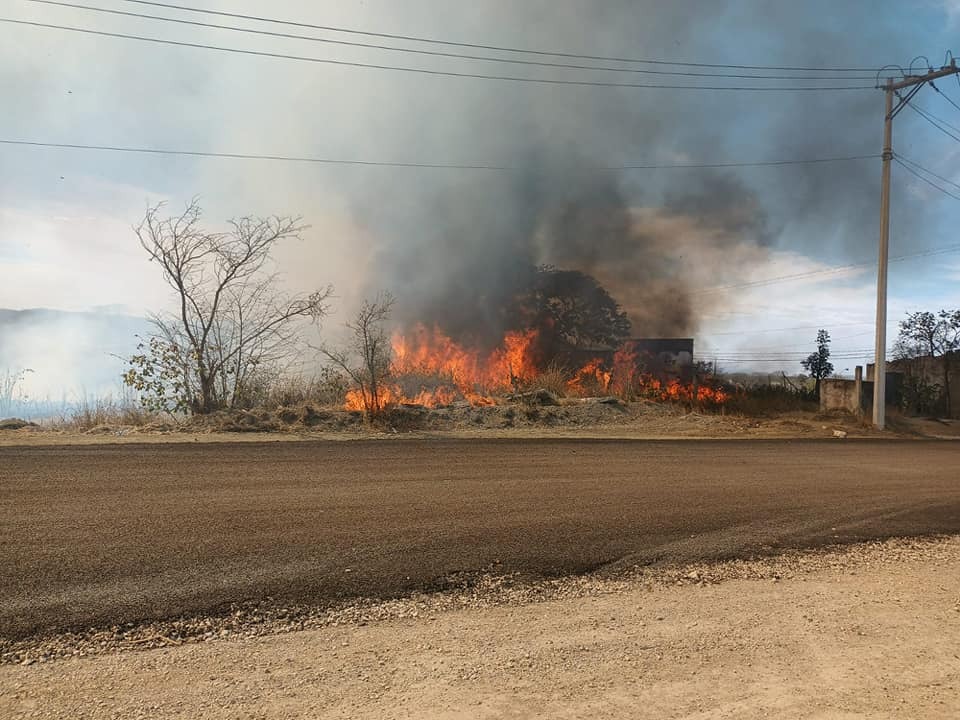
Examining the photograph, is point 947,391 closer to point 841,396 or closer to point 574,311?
point 841,396

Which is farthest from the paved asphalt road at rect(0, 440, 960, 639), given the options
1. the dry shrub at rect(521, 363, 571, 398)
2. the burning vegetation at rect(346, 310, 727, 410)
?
the dry shrub at rect(521, 363, 571, 398)

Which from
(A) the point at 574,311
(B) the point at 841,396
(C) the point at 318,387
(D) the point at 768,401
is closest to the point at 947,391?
(B) the point at 841,396

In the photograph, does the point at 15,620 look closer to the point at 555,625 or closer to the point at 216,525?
the point at 216,525

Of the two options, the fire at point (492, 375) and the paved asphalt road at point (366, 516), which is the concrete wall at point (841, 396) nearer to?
the fire at point (492, 375)

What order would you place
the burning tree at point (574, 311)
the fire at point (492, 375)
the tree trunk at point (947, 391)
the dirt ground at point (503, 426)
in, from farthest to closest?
the burning tree at point (574, 311) → the tree trunk at point (947, 391) → the fire at point (492, 375) → the dirt ground at point (503, 426)

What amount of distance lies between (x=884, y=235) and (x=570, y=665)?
22031mm

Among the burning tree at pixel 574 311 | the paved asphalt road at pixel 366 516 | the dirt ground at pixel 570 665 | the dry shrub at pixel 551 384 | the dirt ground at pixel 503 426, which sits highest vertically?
the burning tree at pixel 574 311

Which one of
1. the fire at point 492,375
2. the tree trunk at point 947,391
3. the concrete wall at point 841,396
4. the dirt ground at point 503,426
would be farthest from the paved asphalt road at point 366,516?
the tree trunk at point 947,391

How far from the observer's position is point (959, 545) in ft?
22.3

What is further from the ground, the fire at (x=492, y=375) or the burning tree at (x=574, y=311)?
the burning tree at (x=574, y=311)

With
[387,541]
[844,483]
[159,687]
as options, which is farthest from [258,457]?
[844,483]

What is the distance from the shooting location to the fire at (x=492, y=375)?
918 inches

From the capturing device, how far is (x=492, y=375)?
2753 centimetres

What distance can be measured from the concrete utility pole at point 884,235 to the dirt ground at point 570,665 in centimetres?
1833
